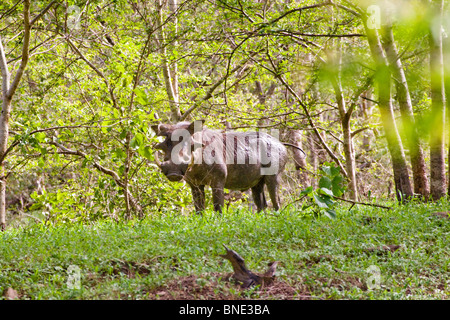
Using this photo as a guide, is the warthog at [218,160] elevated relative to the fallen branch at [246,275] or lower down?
elevated

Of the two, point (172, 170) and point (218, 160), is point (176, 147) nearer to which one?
point (172, 170)

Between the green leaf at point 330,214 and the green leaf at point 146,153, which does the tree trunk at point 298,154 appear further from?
the green leaf at point 146,153

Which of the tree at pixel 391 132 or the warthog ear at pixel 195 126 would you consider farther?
the warthog ear at pixel 195 126

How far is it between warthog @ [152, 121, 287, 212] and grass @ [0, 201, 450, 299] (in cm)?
155

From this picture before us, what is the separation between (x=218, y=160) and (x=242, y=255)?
3.91 metres

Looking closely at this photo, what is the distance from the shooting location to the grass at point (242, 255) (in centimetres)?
468

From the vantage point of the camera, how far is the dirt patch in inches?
178

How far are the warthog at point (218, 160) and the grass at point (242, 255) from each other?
1546mm

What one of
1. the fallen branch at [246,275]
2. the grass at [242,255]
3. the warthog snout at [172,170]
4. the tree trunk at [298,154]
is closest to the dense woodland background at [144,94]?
the warthog snout at [172,170]

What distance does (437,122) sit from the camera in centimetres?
226

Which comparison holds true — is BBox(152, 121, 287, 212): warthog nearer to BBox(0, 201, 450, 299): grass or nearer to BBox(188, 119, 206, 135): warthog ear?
BBox(188, 119, 206, 135): warthog ear

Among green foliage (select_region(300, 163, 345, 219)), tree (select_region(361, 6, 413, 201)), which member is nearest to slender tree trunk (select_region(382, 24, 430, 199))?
tree (select_region(361, 6, 413, 201))

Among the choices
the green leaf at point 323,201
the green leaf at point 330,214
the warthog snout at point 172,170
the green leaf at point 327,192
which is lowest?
the green leaf at point 330,214
